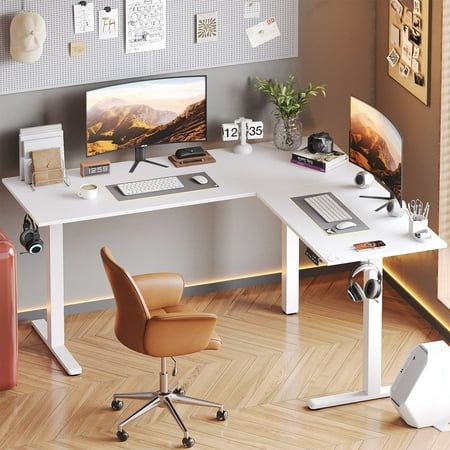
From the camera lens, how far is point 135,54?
671cm

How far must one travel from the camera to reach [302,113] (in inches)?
282

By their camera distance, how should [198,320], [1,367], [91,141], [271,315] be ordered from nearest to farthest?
[198,320]
[1,367]
[91,141]
[271,315]

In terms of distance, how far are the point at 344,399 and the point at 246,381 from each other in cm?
53

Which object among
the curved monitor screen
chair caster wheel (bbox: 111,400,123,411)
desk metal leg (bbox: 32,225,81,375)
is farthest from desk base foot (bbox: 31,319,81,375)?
the curved monitor screen

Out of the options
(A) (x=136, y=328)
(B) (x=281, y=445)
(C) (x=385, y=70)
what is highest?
(C) (x=385, y=70)

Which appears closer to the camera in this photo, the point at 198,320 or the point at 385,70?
the point at 198,320

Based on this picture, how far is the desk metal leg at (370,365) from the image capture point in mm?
5961

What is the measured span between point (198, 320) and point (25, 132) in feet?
5.06

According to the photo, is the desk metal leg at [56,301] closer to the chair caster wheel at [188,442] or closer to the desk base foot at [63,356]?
the desk base foot at [63,356]

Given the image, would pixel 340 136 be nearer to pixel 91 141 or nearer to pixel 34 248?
pixel 91 141

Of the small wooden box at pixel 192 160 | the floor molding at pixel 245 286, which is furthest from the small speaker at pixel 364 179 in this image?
the floor molding at pixel 245 286

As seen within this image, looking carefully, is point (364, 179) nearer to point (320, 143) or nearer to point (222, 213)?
point (320, 143)

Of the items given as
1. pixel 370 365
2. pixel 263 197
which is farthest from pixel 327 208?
pixel 370 365

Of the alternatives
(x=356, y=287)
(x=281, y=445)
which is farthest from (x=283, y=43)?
(x=281, y=445)
